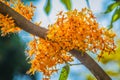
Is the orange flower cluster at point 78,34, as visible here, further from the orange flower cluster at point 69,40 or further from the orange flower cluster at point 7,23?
the orange flower cluster at point 7,23

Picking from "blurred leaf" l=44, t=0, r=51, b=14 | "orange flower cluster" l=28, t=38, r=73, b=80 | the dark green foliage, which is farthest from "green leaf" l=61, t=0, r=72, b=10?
the dark green foliage

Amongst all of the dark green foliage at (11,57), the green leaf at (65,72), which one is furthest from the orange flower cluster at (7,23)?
the dark green foliage at (11,57)

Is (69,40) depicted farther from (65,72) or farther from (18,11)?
(18,11)

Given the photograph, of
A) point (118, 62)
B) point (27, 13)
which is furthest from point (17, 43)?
point (27, 13)

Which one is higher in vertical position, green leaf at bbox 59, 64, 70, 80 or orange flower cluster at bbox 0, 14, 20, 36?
orange flower cluster at bbox 0, 14, 20, 36

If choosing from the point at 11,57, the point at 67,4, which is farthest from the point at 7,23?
the point at 11,57

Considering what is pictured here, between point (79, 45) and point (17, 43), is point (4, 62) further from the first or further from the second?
point (79, 45)

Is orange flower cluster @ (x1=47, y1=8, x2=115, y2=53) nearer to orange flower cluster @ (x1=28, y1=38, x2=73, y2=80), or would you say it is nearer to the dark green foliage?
orange flower cluster @ (x1=28, y1=38, x2=73, y2=80)
